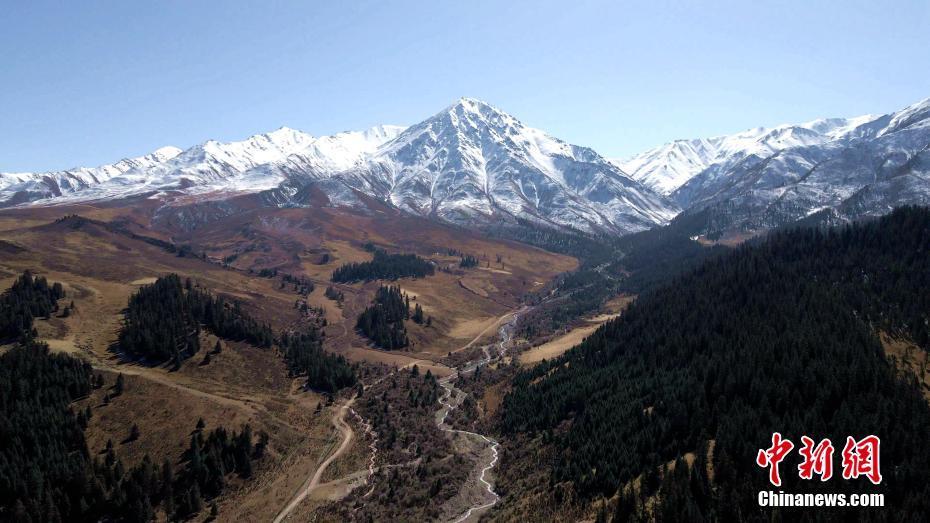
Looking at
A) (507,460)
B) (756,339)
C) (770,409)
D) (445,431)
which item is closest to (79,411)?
(445,431)

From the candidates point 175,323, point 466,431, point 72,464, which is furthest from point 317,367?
point 72,464

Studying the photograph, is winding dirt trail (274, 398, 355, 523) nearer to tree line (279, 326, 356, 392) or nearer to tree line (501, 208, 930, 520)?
tree line (279, 326, 356, 392)

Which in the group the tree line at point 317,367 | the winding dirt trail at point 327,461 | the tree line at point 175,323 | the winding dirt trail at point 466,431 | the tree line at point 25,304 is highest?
the tree line at point 25,304

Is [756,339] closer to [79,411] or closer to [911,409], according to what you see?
[911,409]

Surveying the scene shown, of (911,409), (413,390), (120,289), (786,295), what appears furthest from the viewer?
(120,289)

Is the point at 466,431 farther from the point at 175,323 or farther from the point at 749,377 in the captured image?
the point at 175,323

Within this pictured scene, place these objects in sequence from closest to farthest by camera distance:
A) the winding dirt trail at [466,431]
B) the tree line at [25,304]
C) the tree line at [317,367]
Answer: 1. the winding dirt trail at [466,431]
2. the tree line at [25,304]
3. the tree line at [317,367]

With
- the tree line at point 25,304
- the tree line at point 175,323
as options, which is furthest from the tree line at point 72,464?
the tree line at point 175,323

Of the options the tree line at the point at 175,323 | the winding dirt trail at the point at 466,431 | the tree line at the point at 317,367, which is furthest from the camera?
the tree line at the point at 317,367

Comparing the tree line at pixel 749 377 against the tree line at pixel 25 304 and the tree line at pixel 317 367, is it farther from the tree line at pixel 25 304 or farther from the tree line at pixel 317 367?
the tree line at pixel 25 304
